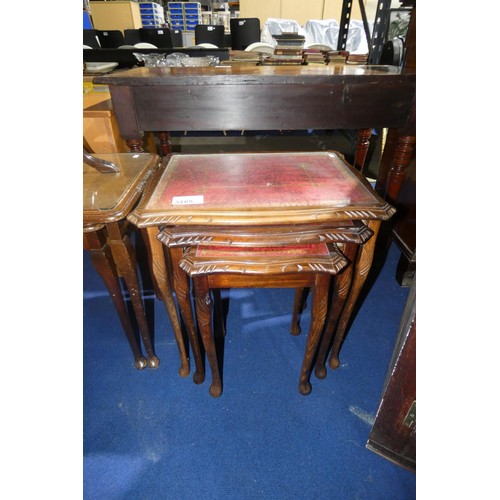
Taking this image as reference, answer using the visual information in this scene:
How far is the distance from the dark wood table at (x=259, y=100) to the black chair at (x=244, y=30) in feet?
14.9

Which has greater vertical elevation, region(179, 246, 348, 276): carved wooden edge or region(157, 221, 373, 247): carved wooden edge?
region(157, 221, 373, 247): carved wooden edge

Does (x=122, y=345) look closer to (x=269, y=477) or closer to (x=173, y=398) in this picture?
(x=173, y=398)

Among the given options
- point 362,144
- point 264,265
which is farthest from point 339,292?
point 362,144

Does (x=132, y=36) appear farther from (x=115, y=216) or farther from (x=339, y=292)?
(x=339, y=292)

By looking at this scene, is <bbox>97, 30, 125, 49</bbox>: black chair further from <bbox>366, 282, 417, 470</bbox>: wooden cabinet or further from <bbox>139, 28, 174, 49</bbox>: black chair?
<bbox>366, 282, 417, 470</bbox>: wooden cabinet

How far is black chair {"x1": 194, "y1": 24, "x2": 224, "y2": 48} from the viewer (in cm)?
484

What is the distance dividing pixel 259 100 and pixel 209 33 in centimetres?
475

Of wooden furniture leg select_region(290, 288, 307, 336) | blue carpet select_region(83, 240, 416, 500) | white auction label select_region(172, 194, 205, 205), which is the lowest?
blue carpet select_region(83, 240, 416, 500)

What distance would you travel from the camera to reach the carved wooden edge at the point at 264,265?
67 cm

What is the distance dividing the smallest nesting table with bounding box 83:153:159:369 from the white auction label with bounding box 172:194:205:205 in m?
0.14

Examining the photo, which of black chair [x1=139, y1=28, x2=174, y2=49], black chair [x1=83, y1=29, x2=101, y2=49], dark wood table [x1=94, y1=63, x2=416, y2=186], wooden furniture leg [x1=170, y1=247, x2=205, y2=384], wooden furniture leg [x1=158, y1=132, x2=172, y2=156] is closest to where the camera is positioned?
wooden furniture leg [x1=170, y1=247, x2=205, y2=384]

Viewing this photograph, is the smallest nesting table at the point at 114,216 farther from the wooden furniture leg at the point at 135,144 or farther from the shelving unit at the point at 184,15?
the shelving unit at the point at 184,15

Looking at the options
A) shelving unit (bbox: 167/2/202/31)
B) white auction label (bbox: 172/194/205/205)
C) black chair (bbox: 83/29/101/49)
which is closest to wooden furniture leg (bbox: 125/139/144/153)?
white auction label (bbox: 172/194/205/205)
